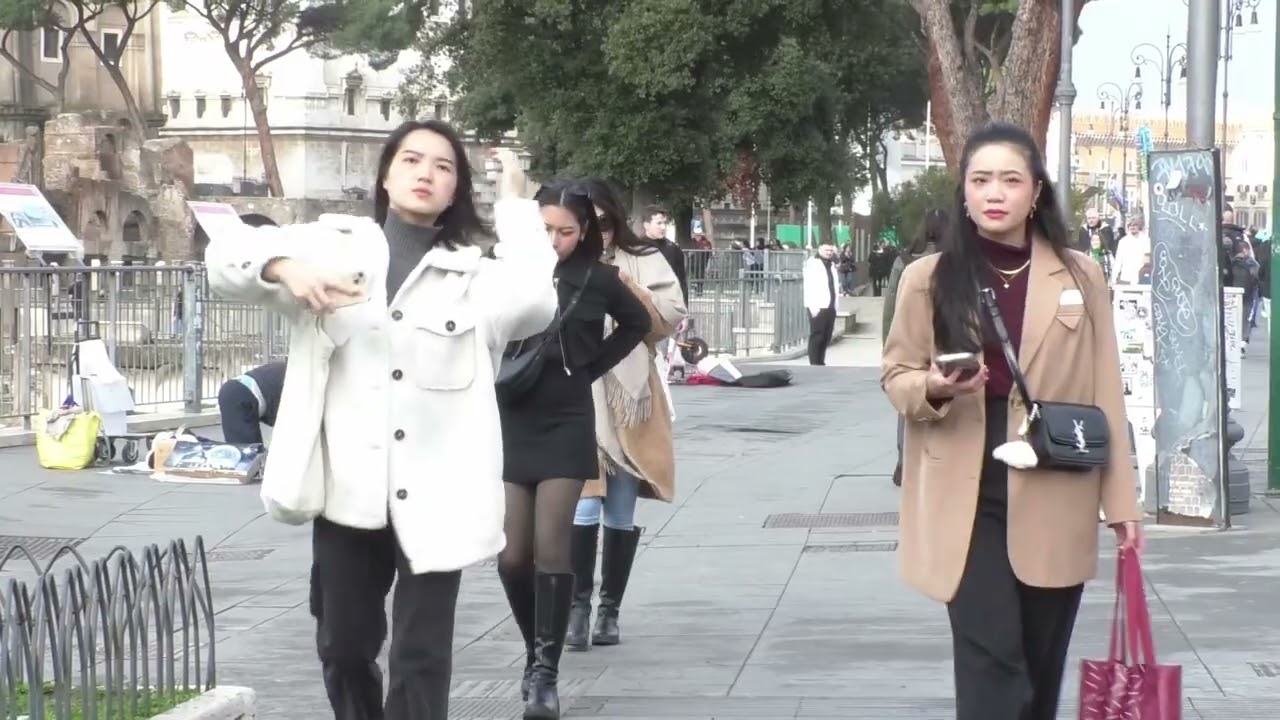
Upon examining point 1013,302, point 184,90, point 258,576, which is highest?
point 184,90

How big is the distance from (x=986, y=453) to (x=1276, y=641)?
11.5ft

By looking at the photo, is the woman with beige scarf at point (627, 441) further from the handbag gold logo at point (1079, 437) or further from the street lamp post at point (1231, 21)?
the street lamp post at point (1231, 21)

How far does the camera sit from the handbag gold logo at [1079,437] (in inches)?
182

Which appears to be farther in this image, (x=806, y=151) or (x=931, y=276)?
(x=806, y=151)

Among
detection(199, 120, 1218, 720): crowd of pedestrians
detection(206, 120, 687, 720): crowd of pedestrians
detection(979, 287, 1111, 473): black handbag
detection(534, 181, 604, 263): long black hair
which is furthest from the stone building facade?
detection(979, 287, 1111, 473): black handbag

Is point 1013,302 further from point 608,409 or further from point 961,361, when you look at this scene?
point 608,409

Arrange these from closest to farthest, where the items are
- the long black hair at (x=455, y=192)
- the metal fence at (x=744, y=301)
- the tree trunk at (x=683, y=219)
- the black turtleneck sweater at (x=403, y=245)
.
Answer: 1. the black turtleneck sweater at (x=403, y=245)
2. the long black hair at (x=455, y=192)
3. the metal fence at (x=744, y=301)
4. the tree trunk at (x=683, y=219)

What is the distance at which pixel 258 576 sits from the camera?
9969mm

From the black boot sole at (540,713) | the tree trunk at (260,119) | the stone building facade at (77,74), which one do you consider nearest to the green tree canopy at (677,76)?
the tree trunk at (260,119)

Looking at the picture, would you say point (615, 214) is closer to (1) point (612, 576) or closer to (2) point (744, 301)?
(1) point (612, 576)

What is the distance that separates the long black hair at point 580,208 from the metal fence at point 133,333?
888 centimetres

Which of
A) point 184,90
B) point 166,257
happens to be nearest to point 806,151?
point 166,257

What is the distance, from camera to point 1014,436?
4652mm

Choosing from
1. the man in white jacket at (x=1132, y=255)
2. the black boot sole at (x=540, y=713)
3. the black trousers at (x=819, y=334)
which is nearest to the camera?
the black boot sole at (x=540, y=713)
